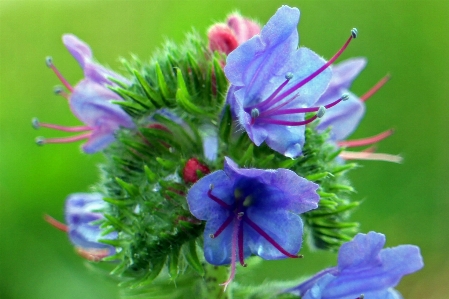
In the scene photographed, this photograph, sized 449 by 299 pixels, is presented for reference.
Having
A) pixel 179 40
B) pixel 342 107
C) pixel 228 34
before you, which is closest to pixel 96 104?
pixel 228 34

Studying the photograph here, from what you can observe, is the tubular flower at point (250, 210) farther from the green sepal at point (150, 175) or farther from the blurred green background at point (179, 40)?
the blurred green background at point (179, 40)

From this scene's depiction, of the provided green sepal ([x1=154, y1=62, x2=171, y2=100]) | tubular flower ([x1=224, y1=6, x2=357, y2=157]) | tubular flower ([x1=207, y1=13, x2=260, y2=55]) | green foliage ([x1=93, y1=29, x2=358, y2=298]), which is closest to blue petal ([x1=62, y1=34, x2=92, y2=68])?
green foliage ([x1=93, y1=29, x2=358, y2=298])

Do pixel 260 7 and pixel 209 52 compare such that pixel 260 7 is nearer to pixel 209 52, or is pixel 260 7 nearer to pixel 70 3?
pixel 70 3

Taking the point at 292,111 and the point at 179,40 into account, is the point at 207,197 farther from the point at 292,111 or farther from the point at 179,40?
the point at 179,40

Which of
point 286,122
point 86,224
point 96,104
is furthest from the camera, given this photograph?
point 86,224

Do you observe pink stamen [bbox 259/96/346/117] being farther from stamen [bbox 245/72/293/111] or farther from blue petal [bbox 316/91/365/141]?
blue petal [bbox 316/91/365/141]

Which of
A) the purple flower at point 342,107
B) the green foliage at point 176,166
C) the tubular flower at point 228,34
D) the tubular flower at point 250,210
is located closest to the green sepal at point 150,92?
the green foliage at point 176,166
